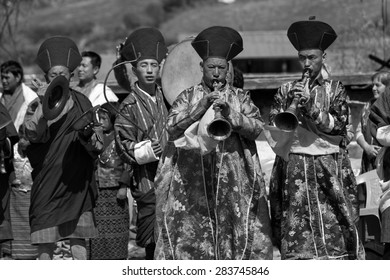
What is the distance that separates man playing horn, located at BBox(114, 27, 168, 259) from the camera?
30.2ft

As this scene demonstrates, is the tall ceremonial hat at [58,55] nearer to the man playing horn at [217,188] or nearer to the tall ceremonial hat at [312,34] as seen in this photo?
the man playing horn at [217,188]

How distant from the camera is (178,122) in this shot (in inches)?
334

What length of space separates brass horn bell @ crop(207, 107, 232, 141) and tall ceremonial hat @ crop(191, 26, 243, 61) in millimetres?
550

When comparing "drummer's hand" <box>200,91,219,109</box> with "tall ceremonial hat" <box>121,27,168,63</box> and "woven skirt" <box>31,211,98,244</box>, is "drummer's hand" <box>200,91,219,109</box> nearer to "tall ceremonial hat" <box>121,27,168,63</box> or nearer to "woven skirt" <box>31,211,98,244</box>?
"tall ceremonial hat" <box>121,27,168,63</box>

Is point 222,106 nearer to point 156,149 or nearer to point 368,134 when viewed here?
point 156,149

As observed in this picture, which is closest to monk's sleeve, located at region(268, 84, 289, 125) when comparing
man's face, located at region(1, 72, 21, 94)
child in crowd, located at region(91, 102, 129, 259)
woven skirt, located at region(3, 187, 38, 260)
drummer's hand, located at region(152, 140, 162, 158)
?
drummer's hand, located at region(152, 140, 162, 158)

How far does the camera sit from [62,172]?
912 centimetres

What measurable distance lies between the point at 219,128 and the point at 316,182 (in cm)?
99

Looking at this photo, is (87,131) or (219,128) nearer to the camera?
(219,128)

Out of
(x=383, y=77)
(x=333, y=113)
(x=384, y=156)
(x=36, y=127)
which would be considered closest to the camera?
(x=333, y=113)

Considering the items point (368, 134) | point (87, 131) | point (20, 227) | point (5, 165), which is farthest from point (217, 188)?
point (20, 227)
